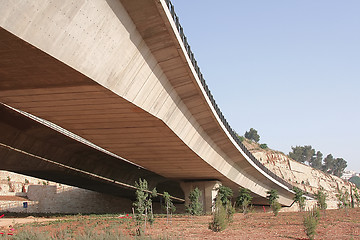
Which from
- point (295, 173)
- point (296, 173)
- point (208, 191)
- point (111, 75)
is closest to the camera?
point (111, 75)

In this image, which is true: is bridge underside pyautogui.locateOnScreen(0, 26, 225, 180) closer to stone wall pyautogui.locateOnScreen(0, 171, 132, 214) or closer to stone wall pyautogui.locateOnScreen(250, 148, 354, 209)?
stone wall pyautogui.locateOnScreen(0, 171, 132, 214)

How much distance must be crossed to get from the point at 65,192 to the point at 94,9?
3777cm

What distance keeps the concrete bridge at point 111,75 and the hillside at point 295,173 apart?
238 ft

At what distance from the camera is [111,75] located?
49.7ft

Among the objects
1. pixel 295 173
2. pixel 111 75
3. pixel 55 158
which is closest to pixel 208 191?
pixel 55 158

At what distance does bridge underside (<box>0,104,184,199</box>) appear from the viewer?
26891 mm

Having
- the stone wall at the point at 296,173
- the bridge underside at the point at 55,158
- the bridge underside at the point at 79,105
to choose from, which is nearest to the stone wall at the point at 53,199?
the bridge underside at the point at 55,158

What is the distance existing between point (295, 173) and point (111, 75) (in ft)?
325

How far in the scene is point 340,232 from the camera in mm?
19188

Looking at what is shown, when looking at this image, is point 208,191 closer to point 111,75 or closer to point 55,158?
point 55,158

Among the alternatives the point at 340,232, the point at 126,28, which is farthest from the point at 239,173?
the point at 126,28

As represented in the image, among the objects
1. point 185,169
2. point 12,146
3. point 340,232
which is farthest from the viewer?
point 185,169

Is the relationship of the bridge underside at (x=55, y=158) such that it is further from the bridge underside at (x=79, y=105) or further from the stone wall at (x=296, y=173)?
the stone wall at (x=296, y=173)

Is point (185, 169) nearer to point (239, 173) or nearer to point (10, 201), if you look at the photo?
point (239, 173)
